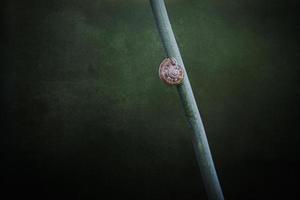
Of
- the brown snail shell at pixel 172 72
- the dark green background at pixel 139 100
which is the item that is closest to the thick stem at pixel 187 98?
the brown snail shell at pixel 172 72

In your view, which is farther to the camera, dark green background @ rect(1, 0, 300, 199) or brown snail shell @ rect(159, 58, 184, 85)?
dark green background @ rect(1, 0, 300, 199)

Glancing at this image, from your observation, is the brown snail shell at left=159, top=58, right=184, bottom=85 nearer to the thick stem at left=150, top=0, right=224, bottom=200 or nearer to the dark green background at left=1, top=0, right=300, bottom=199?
the thick stem at left=150, top=0, right=224, bottom=200

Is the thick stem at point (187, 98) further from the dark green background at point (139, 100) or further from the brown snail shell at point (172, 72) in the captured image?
the dark green background at point (139, 100)

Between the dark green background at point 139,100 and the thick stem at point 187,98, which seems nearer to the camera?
the thick stem at point 187,98

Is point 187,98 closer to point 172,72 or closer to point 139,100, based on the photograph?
point 172,72

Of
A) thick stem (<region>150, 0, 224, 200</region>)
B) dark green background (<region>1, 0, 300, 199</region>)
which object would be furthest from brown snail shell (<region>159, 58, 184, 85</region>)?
dark green background (<region>1, 0, 300, 199</region>)

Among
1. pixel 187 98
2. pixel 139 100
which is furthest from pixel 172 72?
pixel 139 100
